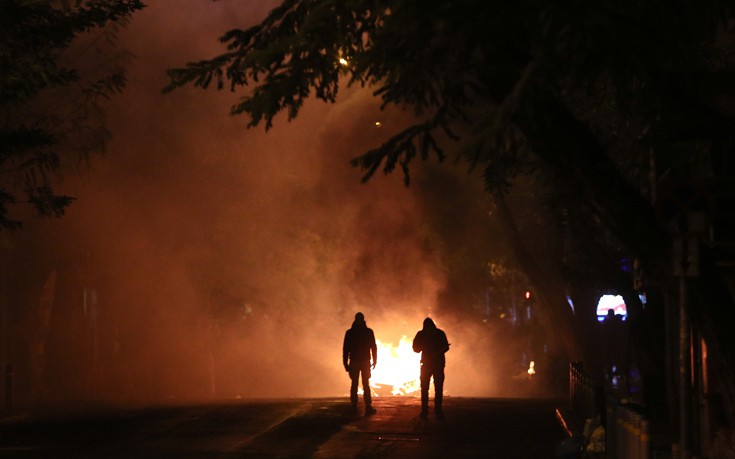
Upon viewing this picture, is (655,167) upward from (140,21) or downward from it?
downward

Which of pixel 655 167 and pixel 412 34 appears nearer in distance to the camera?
pixel 412 34

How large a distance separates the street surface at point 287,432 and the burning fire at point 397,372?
1058cm

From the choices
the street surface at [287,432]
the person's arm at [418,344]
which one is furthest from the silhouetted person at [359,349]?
the person's arm at [418,344]

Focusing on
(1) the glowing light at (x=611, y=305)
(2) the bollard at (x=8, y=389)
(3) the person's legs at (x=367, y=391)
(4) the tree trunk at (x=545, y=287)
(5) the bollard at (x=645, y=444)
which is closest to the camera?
(5) the bollard at (x=645, y=444)

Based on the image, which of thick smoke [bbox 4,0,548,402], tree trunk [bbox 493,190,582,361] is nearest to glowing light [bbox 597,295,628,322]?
thick smoke [bbox 4,0,548,402]

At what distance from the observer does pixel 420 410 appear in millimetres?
17141

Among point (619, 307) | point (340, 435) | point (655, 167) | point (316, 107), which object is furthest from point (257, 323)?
point (655, 167)

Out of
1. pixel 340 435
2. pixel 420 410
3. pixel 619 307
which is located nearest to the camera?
pixel 340 435

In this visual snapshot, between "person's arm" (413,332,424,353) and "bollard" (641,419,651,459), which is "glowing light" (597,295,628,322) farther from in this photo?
"bollard" (641,419,651,459)

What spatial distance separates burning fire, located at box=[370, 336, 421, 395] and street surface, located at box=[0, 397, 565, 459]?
34.7ft

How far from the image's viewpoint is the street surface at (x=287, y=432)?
12500 mm

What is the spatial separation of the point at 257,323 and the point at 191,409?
1915 centimetres

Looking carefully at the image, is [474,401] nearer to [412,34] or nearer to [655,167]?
[655,167]

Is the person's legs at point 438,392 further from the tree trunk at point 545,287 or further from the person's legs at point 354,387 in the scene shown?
the tree trunk at point 545,287
